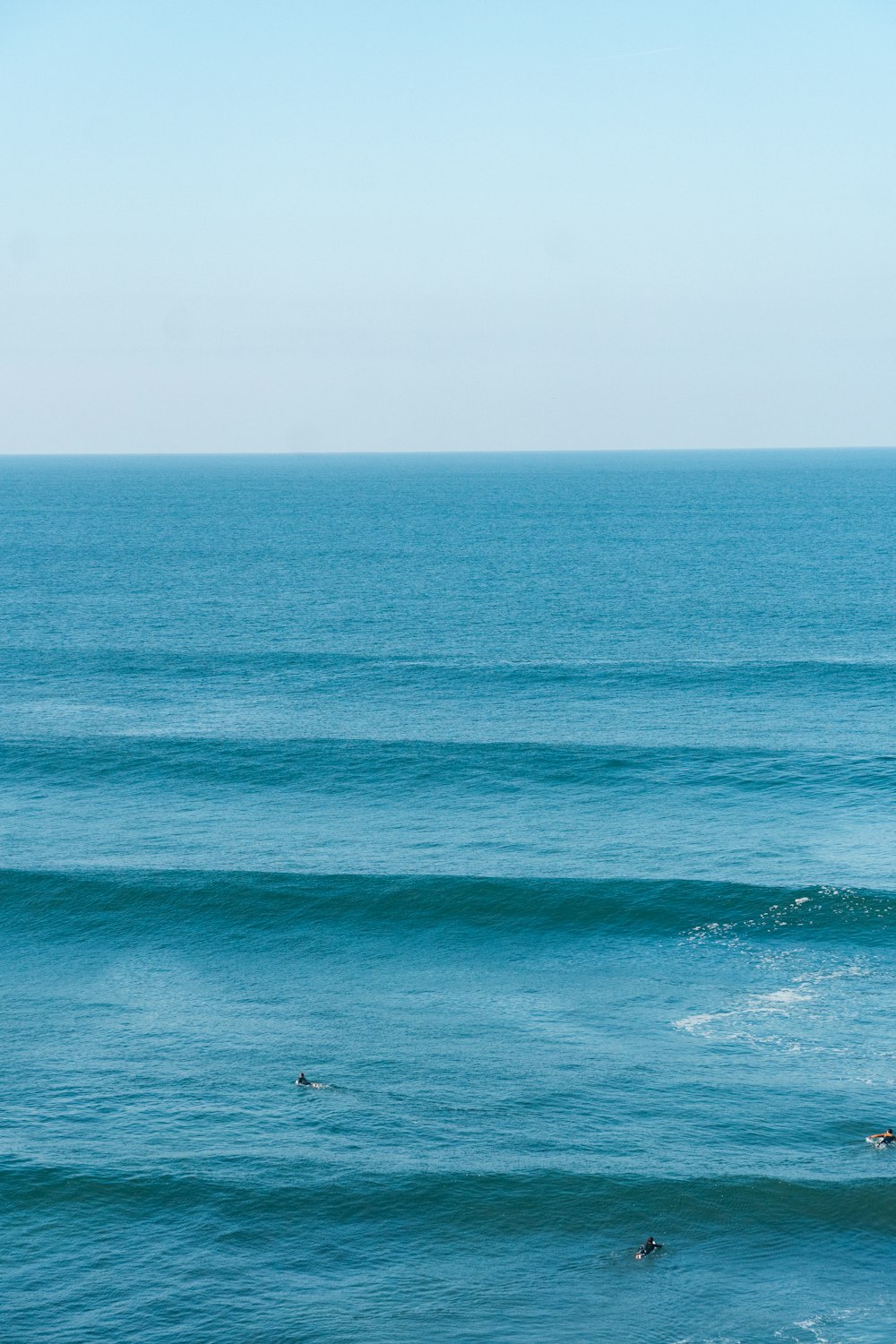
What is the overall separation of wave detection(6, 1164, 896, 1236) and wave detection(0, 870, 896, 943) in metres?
27.3

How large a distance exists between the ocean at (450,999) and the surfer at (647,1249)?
385mm

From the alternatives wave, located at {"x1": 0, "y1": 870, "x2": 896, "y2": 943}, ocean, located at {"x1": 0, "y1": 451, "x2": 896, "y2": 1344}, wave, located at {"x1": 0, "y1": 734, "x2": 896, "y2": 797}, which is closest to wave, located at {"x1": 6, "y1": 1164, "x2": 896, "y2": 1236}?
ocean, located at {"x1": 0, "y1": 451, "x2": 896, "y2": 1344}

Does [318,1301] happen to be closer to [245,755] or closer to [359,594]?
[245,755]

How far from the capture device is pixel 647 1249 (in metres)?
54.1

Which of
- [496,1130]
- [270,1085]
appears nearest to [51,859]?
[270,1085]

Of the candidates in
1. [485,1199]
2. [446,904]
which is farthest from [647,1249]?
[446,904]

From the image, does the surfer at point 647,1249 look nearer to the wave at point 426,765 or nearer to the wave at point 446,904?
the wave at point 446,904

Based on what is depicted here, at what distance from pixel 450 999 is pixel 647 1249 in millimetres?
24608

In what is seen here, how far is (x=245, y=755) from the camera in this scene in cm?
11581

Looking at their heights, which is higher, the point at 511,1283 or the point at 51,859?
the point at 51,859

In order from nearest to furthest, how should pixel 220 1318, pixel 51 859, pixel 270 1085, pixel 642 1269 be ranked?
pixel 220 1318, pixel 642 1269, pixel 270 1085, pixel 51 859

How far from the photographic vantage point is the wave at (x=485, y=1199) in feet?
185

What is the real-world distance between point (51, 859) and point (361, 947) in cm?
2585

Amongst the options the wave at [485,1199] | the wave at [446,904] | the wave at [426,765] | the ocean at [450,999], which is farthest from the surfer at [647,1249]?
the wave at [426,765]
